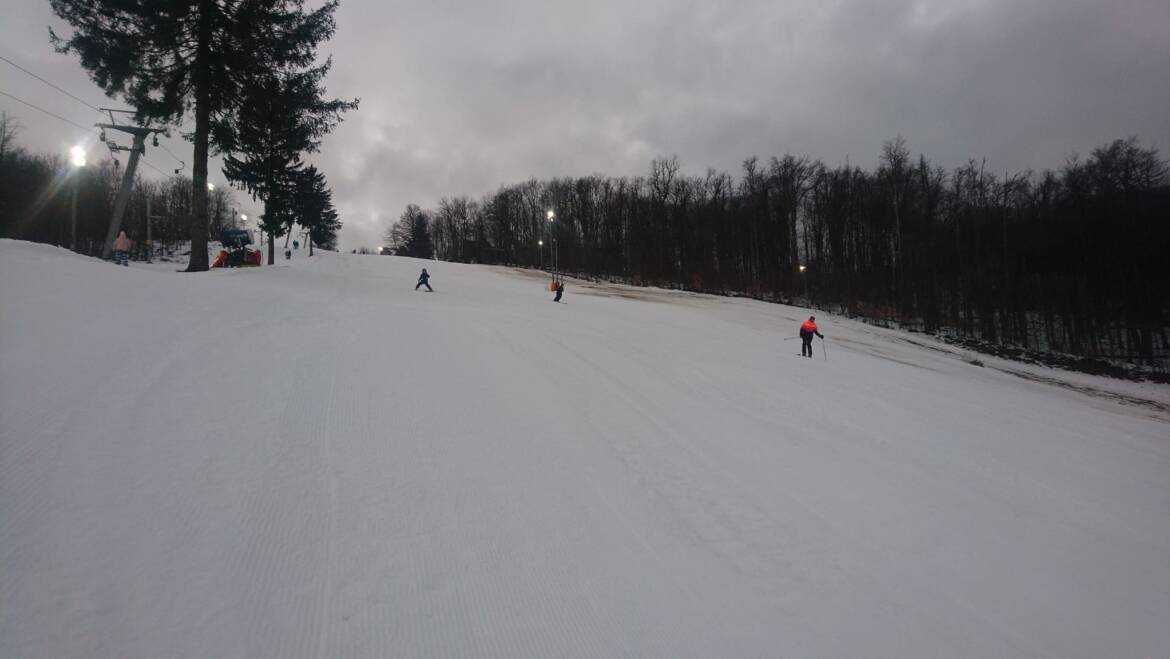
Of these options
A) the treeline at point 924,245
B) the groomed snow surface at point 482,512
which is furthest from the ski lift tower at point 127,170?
the treeline at point 924,245

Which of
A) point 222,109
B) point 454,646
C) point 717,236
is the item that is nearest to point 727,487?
point 454,646

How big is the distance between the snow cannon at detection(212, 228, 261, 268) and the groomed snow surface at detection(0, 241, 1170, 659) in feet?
69.2

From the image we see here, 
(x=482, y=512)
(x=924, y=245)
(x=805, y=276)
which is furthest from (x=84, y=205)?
(x=924, y=245)

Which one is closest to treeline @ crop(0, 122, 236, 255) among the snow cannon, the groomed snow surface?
the snow cannon

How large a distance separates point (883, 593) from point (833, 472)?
242cm

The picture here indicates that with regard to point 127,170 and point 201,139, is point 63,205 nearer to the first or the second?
point 127,170

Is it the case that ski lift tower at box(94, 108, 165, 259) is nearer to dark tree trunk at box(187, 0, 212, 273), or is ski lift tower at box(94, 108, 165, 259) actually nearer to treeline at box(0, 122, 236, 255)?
dark tree trunk at box(187, 0, 212, 273)

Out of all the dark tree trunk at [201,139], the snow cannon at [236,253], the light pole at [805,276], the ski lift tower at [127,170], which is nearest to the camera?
the dark tree trunk at [201,139]

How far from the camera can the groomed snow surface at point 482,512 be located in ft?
9.27

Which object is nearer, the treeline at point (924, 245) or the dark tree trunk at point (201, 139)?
the dark tree trunk at point (201, 139)

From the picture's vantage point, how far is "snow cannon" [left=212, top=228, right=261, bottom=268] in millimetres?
26781

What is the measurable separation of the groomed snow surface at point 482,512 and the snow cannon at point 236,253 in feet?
69.2

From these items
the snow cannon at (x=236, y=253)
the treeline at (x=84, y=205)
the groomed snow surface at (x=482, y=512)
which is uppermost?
the treeline at (x=84, y=205)

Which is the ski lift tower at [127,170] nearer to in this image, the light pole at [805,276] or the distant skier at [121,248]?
the distant skier at [121,248]
